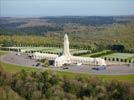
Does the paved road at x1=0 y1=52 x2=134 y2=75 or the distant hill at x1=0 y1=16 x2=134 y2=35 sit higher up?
the distant hill at x1=0 y1=16 x2=134 y2=35

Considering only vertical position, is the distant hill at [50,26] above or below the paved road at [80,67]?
above

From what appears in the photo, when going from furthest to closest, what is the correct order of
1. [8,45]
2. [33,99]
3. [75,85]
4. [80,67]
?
[8,45] → [80,67] → [75,85] → [33,99]

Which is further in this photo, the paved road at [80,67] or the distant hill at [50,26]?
the distant hill at [50,26]

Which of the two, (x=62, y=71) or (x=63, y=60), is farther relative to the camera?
(x=63, y=60)

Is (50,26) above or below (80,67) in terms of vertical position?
above

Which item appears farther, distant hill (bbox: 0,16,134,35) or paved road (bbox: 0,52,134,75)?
distant hill (bbox: 0,16,134,35)

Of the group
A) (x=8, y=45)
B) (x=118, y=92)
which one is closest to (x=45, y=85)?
(x=118, y=92)

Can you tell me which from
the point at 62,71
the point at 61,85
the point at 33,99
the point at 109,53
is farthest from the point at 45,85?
the point at 109,53

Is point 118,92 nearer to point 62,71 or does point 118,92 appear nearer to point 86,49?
point 62,71

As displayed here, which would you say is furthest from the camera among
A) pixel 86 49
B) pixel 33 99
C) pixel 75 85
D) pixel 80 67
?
pixel 86 49

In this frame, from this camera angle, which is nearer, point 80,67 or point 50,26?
point 80,67
